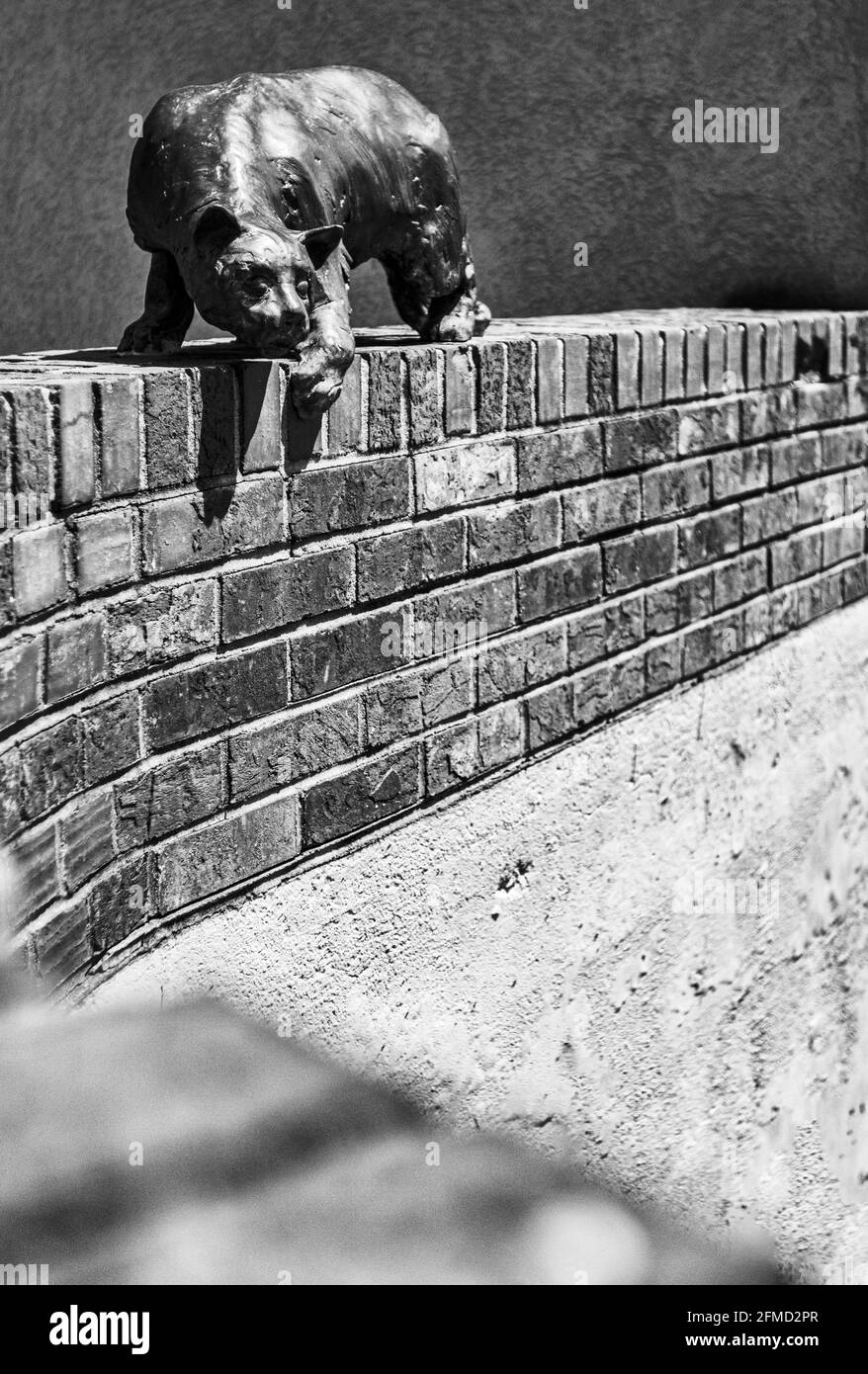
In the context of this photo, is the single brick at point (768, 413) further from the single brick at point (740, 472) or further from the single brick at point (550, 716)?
the single brick at point (550, 716)

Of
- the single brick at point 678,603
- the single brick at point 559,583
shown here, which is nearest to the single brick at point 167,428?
the single brick at point 559,583

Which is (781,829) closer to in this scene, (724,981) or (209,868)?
(724,981)

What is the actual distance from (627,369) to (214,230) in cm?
116

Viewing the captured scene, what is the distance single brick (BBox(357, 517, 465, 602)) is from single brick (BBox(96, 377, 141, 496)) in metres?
0.59

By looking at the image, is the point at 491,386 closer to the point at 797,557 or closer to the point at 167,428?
the point at 167,428

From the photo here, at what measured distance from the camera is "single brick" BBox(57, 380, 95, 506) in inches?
77.2

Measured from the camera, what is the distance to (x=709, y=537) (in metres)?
3.66

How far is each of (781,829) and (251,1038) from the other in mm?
1989

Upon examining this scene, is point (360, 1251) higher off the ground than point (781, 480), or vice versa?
point (781, 480)

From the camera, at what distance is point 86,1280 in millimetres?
2047

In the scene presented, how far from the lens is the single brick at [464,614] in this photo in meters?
2.81

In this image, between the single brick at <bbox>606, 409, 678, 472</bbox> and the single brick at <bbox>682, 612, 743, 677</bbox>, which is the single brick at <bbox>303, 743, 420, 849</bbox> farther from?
the single brick at <bbox>682, 612, 743, 677</bbox>

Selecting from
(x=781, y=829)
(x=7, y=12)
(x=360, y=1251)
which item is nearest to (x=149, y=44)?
(x=7, y=12)

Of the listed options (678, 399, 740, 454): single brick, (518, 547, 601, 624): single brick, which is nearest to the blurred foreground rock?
(518, 547, 601, 624): single brick
